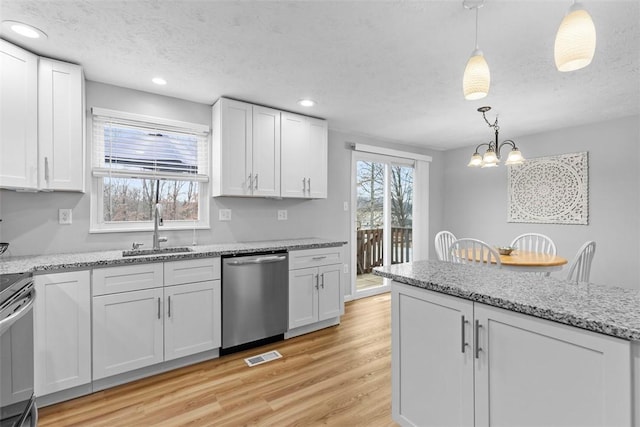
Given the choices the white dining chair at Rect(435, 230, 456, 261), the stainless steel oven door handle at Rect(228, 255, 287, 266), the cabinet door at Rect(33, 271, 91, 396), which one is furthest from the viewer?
A: the white dining chair at Rect(435, 230, 456, 261)

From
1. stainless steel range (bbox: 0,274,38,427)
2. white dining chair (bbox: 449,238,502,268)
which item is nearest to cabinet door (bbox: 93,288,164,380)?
stainless steel range (bbox: 0,274,38,427)

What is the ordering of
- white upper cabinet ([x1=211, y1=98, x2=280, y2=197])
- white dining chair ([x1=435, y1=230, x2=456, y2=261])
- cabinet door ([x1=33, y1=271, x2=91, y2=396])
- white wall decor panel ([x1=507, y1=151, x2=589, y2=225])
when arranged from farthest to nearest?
white wall decor panel ([x1=507, y1=151, x2=589, y2=225]) → white dining chair ([x1=435, y1=230, x2=456, y2=261]) → white upper cabinet ([x1=211, y1=98, x2=280, y2=197]) → cabinet door ([x1=33, y1=271, x2=91, y2=396])

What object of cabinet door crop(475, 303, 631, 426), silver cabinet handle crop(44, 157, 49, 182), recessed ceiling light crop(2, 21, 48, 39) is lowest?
cabinet door crop(475, 303, 631, 426)

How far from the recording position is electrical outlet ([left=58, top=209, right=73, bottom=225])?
2.40 m

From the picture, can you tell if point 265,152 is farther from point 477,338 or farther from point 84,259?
point 477,338

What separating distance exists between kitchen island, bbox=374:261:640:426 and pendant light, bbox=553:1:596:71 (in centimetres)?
83

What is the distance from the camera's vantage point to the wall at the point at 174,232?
2.29 m

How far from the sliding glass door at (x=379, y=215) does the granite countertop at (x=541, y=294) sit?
2.77m

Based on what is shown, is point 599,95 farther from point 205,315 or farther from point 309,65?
point 205,315

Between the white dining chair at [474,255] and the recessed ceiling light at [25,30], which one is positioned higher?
the recessed ceiling light at [25,30]

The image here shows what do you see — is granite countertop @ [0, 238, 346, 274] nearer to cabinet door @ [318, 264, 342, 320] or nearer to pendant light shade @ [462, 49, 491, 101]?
cabinet door @ [318, 264, 342, 320]

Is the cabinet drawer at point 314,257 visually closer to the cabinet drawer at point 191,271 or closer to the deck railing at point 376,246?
the cabinet drawer at point 191,271

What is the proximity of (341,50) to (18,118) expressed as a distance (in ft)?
7.04

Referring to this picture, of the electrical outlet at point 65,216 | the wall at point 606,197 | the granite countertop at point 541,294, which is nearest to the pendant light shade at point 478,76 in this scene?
the granite countertop at point 541,294
